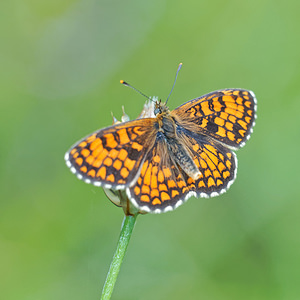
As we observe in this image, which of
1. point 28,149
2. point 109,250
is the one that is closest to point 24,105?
point 28,149

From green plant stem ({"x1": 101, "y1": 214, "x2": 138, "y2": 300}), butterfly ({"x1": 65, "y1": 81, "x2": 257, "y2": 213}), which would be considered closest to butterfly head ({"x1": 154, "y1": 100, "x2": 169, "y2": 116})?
butterfly ({"x1": 65, "y1": 81, "x2": 257, "y2": 213})

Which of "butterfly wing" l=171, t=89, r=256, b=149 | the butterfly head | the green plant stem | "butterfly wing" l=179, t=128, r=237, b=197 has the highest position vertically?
the butterfly head

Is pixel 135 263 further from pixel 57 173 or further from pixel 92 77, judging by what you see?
pixel 92 77

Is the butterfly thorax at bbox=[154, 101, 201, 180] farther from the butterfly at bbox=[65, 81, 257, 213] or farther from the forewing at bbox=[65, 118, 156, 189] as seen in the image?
the forewing at bbox=[65, 118, 156, 189]

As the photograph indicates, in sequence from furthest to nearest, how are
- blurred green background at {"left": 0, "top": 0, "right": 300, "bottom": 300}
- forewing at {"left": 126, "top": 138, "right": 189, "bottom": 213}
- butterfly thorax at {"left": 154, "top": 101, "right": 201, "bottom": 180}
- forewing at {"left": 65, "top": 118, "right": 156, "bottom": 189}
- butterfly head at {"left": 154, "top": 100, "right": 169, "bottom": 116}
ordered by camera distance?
blurred green background at {"left": 0, "top": 0, "right": 300, "bottom": 300}
butterfly head at {"left": 154, "top": 100, "right": 169, "bottom": 116}
butterfly thorax at {"left": 154, "top": 101, "right": 201, "bottom": 180}
forewing at {"left": 126, "top": 138, "right": 189, "bottom": 213}
forewing at {"left": 65, "top": 118, "right": 156, "bottom": 189}

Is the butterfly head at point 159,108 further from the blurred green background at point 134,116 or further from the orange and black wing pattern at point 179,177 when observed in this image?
the blurred green background at point 134,116

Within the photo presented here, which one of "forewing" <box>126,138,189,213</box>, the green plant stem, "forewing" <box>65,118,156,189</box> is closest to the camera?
the green plant stem

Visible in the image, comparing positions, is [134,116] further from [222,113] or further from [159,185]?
[159,185]
